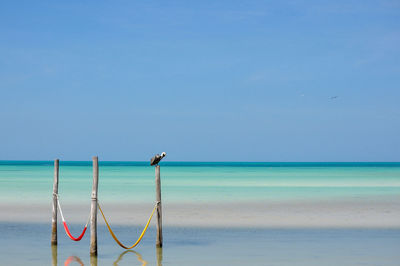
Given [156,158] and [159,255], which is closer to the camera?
[159,255]

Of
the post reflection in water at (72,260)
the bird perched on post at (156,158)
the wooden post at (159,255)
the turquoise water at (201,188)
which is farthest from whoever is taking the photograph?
the turquoise water at (201,188)

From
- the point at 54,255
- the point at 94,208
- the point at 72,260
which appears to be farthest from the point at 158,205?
the point at 54,255

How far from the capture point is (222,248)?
41.9ft

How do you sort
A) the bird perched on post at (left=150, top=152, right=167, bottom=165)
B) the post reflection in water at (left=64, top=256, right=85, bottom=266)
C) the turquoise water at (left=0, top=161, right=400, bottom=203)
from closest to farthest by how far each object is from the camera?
the post reflection in water at (left=64, top=256, right=85, bottom=266), the bird perched on post at (left=150, top=152, right=167, bottom=165), the turquoise water at (left=0, top=161, right=400, bottom=203)

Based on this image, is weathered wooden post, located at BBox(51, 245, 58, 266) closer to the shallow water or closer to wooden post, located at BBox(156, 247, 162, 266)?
the shallow water

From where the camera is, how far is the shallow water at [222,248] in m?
11.4

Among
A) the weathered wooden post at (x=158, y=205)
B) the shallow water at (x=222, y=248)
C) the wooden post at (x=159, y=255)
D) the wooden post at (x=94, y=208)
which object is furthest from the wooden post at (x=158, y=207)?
the wooden post at (x=94, y=208)

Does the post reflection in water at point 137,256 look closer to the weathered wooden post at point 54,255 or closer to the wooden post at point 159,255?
the wooden post at point 159,255

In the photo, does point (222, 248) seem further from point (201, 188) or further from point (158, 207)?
point (201, 188)

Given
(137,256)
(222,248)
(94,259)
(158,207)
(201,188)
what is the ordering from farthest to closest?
1. (201,188)
2. (222,248)
3. (158,207)
4. (137,256)
5. (94,259)

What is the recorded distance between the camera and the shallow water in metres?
11.4

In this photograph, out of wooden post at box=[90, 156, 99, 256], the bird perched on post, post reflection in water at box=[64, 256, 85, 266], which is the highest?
the bird perched on post

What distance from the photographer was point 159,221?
1228 cm

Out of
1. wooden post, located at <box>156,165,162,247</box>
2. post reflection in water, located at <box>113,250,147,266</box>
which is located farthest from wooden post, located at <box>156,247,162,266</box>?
post reflection in water, located at <box>113,250,147,266</box>
